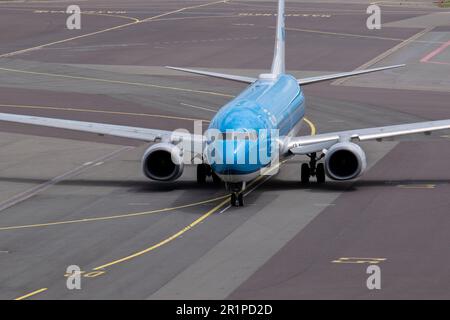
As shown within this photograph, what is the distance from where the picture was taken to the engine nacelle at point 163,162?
56.0m

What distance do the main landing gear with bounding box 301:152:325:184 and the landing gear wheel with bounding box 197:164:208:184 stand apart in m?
4.46

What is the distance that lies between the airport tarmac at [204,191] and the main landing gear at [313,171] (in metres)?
0.59

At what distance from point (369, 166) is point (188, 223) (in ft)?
50.0

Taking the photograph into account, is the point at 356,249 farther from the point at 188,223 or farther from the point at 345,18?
the point at 345,18

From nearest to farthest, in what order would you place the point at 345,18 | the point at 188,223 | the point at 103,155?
the point at 188,223
the point at 103,155
the point at 345,18

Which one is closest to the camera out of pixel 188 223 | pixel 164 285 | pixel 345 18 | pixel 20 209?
pixel 164 285

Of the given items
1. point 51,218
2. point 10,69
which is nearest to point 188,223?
point 51,218

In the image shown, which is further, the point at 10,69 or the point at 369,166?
the point at 10,69

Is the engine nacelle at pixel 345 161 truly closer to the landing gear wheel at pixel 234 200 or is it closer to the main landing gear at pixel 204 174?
the landing gear wheel at pixel 234 200

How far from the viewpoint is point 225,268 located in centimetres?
4375

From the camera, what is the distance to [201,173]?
5847cm

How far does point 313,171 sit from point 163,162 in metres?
7.30

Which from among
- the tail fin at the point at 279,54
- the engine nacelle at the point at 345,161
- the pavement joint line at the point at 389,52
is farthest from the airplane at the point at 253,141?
the pavement joint line at the point at 389,52

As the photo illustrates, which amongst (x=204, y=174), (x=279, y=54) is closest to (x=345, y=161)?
(x=204, y=174)
